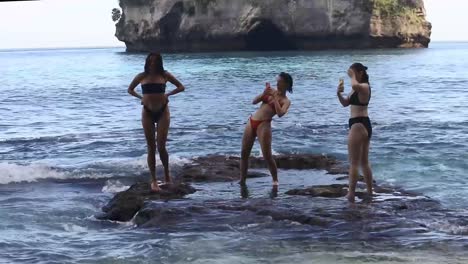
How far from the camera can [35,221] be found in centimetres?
974

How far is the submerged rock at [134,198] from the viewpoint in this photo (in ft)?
31.7

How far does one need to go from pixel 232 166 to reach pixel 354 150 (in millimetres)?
3799

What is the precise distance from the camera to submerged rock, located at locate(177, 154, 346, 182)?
1198 cm

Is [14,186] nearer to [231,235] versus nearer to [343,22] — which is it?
[231,235]

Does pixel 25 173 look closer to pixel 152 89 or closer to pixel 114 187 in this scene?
pixel 114 187

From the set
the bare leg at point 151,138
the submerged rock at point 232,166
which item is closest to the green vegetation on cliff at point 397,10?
the submerged rock at point 232,166

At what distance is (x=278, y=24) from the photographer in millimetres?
77875

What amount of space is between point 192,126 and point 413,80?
2209cm

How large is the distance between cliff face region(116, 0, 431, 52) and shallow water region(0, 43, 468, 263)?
41738mm

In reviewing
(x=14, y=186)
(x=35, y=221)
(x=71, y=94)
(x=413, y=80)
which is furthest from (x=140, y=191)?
(x=413, y=80)

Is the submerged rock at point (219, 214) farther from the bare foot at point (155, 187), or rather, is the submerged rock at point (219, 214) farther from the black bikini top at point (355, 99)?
the black bikini top at point (355, 99)

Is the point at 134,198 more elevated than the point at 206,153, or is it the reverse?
the point at 134,198

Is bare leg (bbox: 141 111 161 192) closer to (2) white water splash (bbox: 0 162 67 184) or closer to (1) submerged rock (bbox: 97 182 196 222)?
(1) submerged rock (bbox: 97 182 196 222)

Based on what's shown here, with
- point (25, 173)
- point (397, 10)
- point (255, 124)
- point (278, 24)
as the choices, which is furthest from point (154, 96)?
point (397, 10)
